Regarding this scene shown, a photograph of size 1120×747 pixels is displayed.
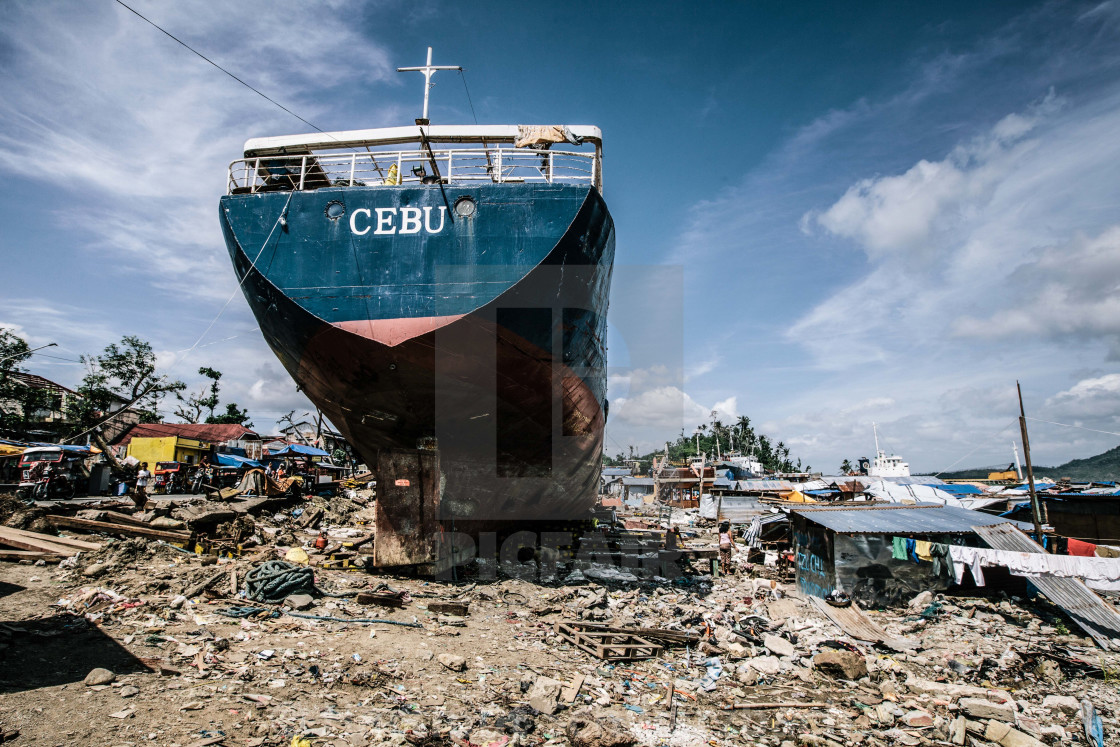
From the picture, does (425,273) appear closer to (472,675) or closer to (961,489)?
(472,675)

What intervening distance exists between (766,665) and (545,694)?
317cm

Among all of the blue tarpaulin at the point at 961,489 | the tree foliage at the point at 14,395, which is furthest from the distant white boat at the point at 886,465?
the tree foliage at the point at 14,395

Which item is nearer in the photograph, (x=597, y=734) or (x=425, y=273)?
(x=597, y=734)

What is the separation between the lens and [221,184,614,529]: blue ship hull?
7.50 meters

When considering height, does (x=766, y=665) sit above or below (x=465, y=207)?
below

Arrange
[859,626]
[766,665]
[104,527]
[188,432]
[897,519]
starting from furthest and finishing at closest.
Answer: [188,432]
[897,519]
[104,527]
[859,626]
[766,665]

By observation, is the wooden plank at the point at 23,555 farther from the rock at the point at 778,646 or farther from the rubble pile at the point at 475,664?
the rock at the point at 778,646

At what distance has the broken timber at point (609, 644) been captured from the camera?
22.1 feet

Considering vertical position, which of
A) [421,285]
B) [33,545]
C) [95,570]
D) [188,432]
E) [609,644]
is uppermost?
[421,285]

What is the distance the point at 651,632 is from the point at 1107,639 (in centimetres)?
718

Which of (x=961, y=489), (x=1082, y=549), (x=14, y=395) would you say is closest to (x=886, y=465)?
(x=961, y=489)

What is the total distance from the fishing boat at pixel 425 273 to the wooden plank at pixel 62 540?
13.0 ft

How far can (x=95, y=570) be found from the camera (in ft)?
23.8

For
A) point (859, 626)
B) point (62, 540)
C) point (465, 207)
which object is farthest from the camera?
point (859, 626)
